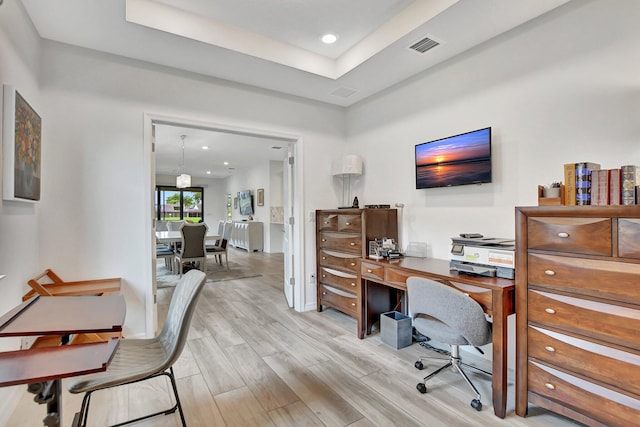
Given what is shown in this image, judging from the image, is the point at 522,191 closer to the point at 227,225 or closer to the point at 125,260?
the point at 125,260

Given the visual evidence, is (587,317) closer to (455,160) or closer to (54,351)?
(455,160)

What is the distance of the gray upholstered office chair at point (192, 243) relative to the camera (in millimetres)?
5258

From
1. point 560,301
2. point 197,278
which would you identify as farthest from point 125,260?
point 560,301

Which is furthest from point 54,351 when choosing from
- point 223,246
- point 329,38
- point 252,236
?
point 252,236

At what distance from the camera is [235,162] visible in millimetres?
8617

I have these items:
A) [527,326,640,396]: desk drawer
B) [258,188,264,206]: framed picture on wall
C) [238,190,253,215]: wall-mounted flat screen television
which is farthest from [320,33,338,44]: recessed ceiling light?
[238,190,253,215]: wall-mounted flat screen television

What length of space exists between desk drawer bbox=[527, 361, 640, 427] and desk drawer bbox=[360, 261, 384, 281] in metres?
1.21

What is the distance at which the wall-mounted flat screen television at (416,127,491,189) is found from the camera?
8.07ft

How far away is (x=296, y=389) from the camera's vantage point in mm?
2094

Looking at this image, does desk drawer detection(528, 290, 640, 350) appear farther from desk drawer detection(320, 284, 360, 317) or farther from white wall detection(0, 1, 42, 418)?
white wall detection(0, 1, 42, 418)

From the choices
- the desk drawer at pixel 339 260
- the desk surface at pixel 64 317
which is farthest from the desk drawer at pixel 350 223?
the desk surface at pixel 64 317

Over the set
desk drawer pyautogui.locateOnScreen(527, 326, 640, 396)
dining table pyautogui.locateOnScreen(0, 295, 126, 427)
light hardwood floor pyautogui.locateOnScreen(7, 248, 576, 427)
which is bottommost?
light hardwood floor pyautogui.locateOnScreen(7, 248, 576, 427)

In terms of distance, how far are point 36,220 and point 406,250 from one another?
10.5ft

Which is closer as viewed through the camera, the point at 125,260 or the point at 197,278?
the point at 197,278
